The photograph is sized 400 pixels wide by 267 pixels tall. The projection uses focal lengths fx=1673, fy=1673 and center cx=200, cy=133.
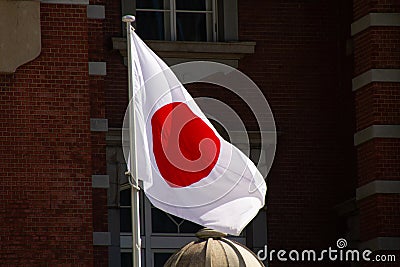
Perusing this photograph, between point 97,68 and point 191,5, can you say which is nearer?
point 97,68

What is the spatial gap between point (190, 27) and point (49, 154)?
16.2 ft

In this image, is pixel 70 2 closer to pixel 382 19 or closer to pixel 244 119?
pixel 244 119

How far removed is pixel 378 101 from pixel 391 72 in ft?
1.61

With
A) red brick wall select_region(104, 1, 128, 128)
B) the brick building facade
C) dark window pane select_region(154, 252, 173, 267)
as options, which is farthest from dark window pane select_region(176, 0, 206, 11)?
dark window pane select_region(154, 252, 173, 267)

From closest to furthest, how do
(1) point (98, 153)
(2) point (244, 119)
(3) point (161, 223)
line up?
1. (1) point (98, 153)
2. (3) point (161, 223)
3. (2) point (244, 119)

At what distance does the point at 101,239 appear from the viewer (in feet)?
80.8

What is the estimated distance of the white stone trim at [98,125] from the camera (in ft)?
80.9

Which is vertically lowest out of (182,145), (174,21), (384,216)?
(384,216)

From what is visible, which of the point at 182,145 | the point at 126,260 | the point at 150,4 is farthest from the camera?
the point at 150,4

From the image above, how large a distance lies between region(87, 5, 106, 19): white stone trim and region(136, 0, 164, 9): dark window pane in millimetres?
2005

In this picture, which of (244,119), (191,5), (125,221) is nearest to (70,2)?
(191,5)

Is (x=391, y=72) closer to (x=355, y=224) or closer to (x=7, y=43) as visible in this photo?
(x=355, y=224)

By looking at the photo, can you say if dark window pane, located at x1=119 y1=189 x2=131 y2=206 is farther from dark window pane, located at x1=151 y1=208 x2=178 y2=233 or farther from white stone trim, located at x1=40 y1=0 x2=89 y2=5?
white stone trim, located at x1=40 y1=0 x2=89 y2=5

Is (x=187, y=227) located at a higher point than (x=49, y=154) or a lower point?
lower
